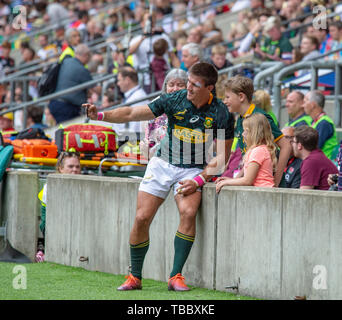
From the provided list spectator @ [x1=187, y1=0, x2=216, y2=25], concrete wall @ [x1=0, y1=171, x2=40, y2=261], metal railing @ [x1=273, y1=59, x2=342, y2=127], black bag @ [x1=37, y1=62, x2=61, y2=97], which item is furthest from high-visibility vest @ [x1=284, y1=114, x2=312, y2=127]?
spectator @ [x1=187, y1=0, x2=216, y2=25]

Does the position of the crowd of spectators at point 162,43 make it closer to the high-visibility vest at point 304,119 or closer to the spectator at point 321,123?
the spectator at point 321,123

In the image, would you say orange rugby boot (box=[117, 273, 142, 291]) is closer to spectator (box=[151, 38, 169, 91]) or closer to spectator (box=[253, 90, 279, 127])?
spectator (box=[253, 90, 279, 127])

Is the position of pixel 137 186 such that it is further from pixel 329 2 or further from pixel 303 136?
pixel 329 2

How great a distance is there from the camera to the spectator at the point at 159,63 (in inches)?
546

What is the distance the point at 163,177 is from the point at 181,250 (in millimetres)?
664

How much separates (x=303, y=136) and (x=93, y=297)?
10.9 ft

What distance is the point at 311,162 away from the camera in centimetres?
893

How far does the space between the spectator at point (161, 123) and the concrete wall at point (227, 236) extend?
0.69m

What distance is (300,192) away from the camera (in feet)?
22.1

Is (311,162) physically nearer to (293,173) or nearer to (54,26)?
(293,173)

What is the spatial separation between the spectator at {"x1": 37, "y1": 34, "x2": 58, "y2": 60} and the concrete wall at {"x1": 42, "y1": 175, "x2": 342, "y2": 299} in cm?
1252

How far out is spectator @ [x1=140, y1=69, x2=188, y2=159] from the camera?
8328 millimetres

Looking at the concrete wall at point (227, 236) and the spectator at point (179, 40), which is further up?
the spectator at point (179, 40)

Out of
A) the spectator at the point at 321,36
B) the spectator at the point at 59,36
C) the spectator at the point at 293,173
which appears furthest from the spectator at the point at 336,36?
the spectator at the point at 59,36
